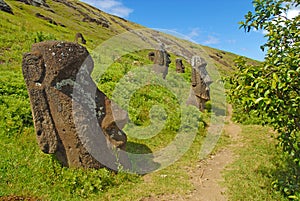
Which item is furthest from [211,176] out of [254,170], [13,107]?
[13,107]

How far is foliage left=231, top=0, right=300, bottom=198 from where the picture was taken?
4.85 meters

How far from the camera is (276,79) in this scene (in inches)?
178

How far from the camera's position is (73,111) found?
23.2 feet

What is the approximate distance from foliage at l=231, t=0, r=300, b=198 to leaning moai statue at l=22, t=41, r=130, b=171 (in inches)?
138

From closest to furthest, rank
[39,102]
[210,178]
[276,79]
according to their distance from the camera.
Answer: [276,79], [39,102], [210,178]

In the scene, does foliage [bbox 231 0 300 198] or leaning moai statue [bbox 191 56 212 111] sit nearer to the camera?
foliage [bbox 231 0 300 198]

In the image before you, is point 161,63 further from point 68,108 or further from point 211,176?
point 68,108

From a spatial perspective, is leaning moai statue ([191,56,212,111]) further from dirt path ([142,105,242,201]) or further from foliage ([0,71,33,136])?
foliage ([0,71,33,136])

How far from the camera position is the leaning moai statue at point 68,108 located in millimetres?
6848

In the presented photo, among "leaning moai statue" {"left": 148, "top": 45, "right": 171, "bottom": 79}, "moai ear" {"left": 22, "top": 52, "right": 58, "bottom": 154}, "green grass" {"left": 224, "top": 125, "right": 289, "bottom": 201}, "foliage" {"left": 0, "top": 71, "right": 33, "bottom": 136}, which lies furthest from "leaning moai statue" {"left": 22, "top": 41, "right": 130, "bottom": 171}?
"leaning moai statue" {"left": 148, "top": 45, "right": 171, "bottom": 79}

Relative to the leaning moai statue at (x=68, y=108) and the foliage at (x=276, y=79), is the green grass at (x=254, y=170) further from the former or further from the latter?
the leaning moai statue at (x=68, y=108)

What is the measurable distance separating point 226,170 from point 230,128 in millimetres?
5514

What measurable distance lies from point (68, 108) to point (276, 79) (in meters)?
4.82

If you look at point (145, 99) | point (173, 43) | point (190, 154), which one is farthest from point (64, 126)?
point (173, 43)
